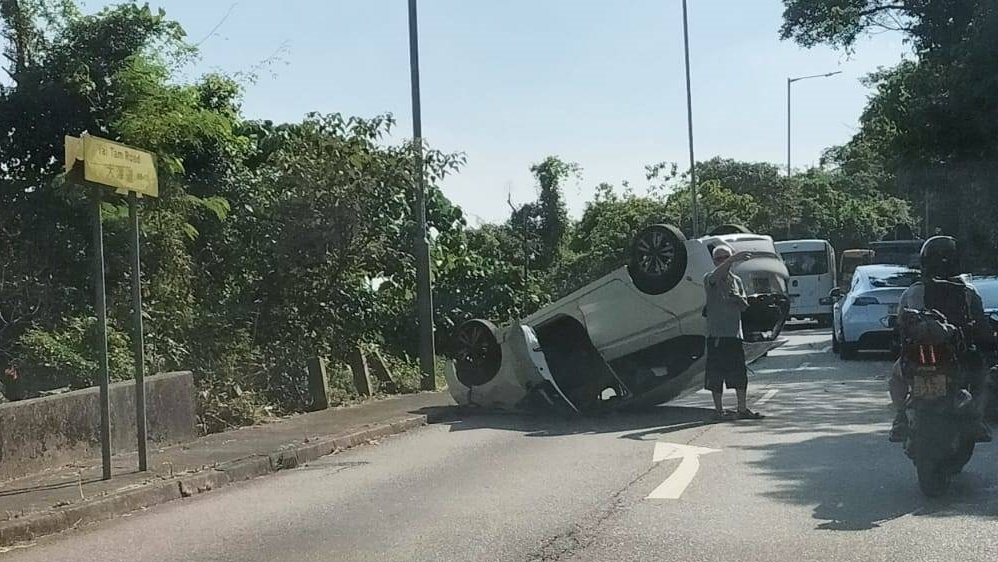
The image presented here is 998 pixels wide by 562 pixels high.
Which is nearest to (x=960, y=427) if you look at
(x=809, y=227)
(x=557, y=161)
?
(x=557, y=161)

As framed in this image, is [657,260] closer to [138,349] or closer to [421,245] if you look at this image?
[421,245]

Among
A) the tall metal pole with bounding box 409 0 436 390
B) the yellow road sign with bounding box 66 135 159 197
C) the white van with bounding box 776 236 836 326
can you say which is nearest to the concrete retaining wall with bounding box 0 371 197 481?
the yellow road sign with bounding box 66 135 159 197

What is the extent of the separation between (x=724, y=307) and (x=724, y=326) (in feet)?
0.64

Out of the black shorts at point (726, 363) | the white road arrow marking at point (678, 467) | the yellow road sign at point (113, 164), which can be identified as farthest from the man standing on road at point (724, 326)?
the yellow road sign at point (113, 164)

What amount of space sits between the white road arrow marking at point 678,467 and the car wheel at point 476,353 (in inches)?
129

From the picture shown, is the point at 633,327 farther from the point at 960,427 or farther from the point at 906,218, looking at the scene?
the point at 906,218

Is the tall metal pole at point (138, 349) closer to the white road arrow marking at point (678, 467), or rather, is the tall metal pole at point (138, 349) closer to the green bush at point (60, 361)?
the green bush at point (60, 361)

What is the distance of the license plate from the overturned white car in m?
4.92

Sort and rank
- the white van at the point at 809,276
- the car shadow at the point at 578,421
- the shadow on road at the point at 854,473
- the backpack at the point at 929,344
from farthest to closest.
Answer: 1. the white van at the point at 809,276
2. the car shadow at the point at 578,421
3. the backpack at the point at 929,344
4. the shadow on road at the point at 854,473

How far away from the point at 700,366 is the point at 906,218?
64.4 m

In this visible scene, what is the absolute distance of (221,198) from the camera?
15.7 metres

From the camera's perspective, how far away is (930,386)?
780 cm

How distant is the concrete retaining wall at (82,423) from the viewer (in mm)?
9383

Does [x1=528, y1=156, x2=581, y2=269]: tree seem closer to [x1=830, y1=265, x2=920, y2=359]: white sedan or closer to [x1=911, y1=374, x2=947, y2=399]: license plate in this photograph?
[x1=830, y1=265, x2=920, y2=359]: white sedan
